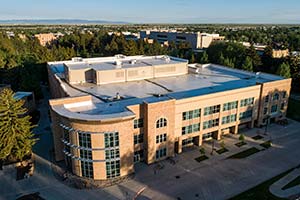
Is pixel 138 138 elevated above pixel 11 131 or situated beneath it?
situated beneath

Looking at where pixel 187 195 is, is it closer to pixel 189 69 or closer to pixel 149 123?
pixel 149 123

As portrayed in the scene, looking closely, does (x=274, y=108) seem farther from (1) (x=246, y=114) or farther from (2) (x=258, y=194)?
(2) (x=258, y=194)

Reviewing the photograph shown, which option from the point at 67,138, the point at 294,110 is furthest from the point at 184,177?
the point at 294,110

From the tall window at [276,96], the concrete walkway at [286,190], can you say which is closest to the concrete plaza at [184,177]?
the concrete walkway at [286,190]

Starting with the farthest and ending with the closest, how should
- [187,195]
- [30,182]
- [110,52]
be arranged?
1. [110,52]
2. [30,182]
3. [187,195]

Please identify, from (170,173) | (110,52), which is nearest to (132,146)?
(170,173)

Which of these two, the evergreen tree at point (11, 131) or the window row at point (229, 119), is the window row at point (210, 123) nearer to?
the window row at point (229, 119)

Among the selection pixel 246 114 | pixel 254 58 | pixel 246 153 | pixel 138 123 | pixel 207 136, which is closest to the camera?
pixel 138 123
